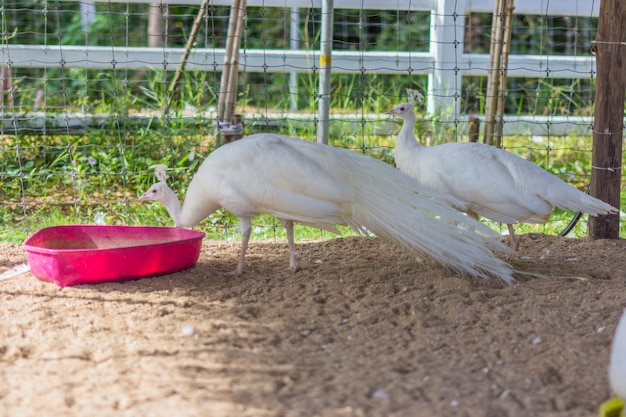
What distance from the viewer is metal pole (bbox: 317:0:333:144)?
19.0 feet

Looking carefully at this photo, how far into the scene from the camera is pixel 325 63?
5.84 meters

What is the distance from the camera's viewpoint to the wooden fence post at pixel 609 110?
5.28 m

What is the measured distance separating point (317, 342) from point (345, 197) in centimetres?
116

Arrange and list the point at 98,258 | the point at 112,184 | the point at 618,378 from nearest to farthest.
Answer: the point at 618,378 < the point at 98,258 < the point at 112,184

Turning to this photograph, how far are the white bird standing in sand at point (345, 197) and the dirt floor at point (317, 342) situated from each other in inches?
7.4

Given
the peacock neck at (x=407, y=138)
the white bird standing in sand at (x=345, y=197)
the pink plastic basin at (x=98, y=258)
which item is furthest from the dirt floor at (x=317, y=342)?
the peacock neck at (x=407, y=138)

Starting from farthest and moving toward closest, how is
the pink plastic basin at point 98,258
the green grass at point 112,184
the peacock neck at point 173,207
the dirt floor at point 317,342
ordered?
the green grass at point 112,184
the peacock neck at point 173,207
the pink plastic basin at point 98,258
the dirt floor at point 317,342

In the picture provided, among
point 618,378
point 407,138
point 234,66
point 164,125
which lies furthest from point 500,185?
point 164,125

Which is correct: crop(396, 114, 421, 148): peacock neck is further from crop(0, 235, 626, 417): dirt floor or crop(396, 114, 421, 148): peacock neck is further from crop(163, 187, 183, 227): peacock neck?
crop(163, 187, 183, 227): peacock neck

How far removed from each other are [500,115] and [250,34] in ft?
24.1

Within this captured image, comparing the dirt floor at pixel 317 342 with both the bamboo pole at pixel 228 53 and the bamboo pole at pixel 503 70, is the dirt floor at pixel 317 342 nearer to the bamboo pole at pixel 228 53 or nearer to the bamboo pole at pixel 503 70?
the bamboo pole at pixel 503 70

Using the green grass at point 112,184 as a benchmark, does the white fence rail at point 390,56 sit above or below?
above

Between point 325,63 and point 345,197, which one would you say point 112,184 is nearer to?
point 325,63

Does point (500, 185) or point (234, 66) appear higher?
point (234, 66)
